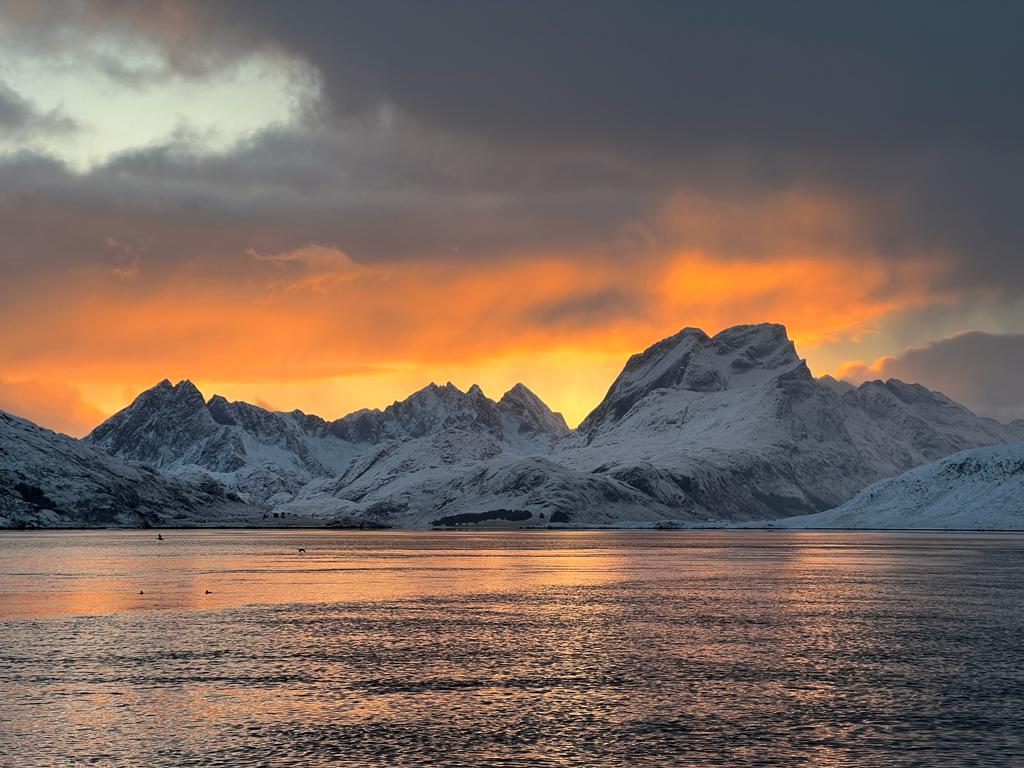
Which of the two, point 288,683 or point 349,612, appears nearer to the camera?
point 288,683

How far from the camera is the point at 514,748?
50.0 m

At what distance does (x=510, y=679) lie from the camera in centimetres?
6900

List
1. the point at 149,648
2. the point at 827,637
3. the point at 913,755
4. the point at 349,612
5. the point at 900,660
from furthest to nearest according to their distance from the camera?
the point at 349,612 < the point at 827,637 < the point at 149,648 < the point at 900,660 < the point at 913,755

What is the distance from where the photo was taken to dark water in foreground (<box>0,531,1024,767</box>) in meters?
50.2

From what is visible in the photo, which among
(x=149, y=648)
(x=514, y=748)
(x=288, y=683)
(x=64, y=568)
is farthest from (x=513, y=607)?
(x=64, y=568)

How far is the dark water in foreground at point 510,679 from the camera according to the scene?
50188mm

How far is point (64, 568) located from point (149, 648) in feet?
361

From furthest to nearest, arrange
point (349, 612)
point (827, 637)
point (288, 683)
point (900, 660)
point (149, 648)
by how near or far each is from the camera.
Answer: point (349, 612) < point (827, 637) < point (149, 648) < point (900, 660) < point (288, 683)

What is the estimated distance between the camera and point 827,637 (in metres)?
90.9

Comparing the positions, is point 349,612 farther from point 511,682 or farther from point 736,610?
point 511,682

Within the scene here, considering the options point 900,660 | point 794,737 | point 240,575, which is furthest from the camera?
point 240,575

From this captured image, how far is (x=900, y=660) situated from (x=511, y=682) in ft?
92.8

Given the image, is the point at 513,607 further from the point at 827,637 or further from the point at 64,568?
the point at 64,568

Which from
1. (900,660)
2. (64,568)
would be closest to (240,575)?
(64,568)
